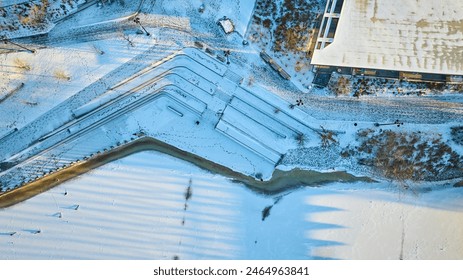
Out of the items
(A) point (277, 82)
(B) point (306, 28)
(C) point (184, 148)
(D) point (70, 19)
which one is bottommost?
(C) point (184, 148)

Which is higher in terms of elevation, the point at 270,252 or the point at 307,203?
the point at 307,203

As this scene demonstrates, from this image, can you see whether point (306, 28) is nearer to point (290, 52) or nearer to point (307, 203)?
point (290, 52)

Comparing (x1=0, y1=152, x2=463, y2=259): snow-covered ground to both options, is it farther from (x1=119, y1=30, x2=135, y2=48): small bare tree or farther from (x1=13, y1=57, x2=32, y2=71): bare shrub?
(x1=13, y1=57, x2=32, y2=71): bare shrub

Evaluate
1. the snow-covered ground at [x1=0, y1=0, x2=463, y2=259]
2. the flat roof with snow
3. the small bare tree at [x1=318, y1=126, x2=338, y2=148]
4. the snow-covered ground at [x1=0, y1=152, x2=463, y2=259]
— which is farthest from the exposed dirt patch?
the flat roof with snow

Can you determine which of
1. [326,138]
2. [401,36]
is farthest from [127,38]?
[401,36]

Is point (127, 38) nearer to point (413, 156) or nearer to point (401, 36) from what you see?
point (401, 36)

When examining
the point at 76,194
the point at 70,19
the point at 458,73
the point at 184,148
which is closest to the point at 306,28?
the point at 458,73

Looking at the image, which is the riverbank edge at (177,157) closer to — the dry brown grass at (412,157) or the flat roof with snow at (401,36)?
the dry brown grass at (412,157)
